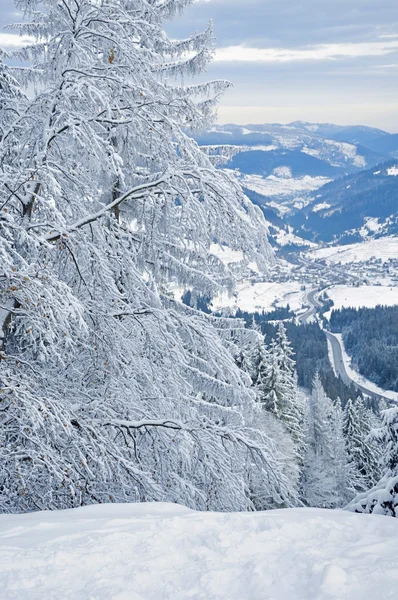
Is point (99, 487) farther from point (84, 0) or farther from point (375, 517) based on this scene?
point (84, 0)

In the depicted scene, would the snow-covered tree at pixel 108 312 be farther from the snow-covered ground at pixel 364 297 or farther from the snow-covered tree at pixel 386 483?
the snow-covered ground at pixel 364 297

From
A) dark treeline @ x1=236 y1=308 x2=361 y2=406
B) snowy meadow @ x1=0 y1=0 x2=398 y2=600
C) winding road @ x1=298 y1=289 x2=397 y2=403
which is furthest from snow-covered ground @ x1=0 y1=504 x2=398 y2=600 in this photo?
winding road @ x1=298 y1=289 x2=397 y2=403

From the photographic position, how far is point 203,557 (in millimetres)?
2869

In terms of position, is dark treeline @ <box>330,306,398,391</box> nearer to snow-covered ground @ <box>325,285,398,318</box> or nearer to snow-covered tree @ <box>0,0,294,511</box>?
snow-covered ground @ <box>325,285,398,318</box>

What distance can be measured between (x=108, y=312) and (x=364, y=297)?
195m

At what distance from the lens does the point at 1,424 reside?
4.64 metres

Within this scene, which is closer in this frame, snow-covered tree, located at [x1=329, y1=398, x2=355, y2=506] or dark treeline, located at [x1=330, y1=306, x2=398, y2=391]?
snow-covered tree, located at [x1=329, y1=398, x2=355, y2=506]

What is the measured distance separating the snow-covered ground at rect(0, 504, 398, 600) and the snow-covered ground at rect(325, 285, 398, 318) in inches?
6757

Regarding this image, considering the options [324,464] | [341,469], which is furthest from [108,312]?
[324,464]

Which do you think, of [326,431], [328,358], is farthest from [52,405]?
[328,358]

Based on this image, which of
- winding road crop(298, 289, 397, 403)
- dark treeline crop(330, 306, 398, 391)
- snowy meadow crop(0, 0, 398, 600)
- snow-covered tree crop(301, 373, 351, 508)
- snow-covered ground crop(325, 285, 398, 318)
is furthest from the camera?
snow-covered ground crop(325, 285, 398, 318)

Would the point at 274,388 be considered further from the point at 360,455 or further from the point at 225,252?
the point at 225,252

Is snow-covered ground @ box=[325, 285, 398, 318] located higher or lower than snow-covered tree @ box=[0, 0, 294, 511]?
lower

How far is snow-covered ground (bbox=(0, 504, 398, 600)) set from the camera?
250 centimetres
